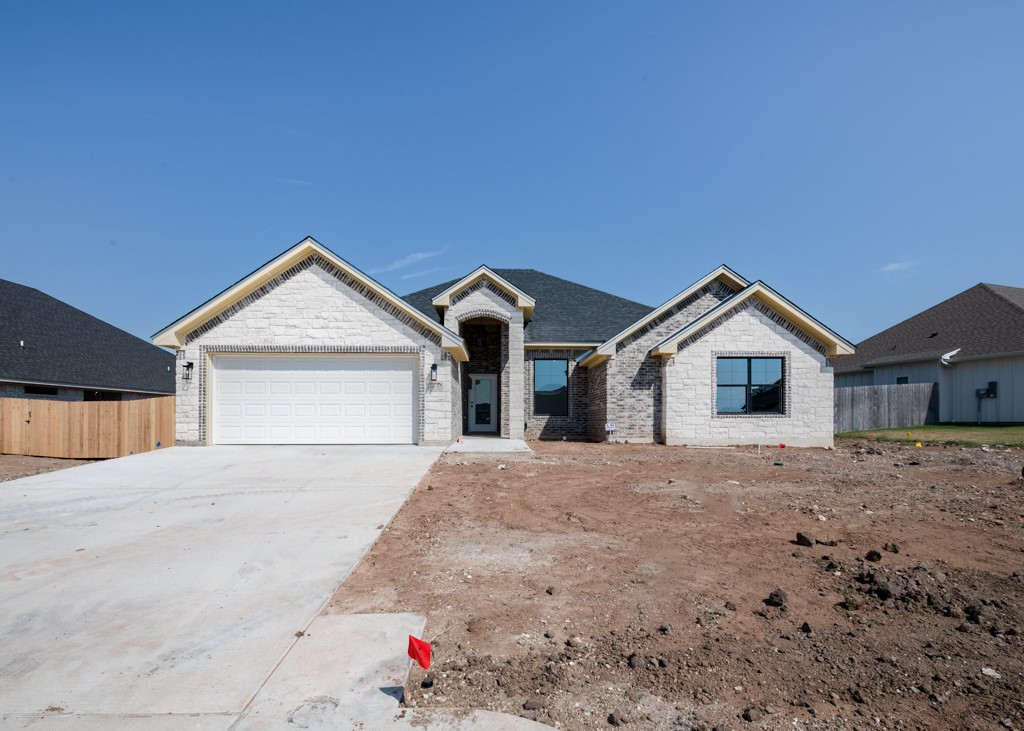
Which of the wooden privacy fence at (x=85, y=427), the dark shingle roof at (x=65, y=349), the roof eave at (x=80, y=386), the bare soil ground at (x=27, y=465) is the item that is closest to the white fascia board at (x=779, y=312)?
the wooden privacy fence at (x=85, y=427)

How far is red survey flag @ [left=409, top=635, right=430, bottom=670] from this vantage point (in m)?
3.29

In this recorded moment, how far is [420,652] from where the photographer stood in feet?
10.8

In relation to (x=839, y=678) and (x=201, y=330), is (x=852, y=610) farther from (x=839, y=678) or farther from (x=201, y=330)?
(x=201, y=330)

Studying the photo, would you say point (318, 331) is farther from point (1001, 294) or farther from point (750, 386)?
point (1001, 294)

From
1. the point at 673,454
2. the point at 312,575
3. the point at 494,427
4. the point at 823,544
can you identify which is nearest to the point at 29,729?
the point at 312,575

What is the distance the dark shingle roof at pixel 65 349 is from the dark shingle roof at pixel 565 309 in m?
14.9

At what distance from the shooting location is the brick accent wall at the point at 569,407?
20578 millimetres

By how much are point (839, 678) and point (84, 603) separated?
5.29 meters

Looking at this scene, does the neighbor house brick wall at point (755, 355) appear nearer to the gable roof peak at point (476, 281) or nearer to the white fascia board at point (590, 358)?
the white fascia board at point (590, 358)

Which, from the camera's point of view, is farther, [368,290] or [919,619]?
[368,290]

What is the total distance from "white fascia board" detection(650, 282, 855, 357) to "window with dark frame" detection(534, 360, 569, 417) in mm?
4150

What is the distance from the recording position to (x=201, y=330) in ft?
49.0

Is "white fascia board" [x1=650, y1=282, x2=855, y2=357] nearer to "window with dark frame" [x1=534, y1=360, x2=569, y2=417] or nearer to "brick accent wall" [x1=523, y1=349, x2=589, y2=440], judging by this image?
"brick accent wall" [x1=523, y1=349, x2=589, y2=440]

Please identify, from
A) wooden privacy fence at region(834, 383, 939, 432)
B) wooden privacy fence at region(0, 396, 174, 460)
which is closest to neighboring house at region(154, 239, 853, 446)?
wooden privacy fence at region(0, 396, 174, 460)
